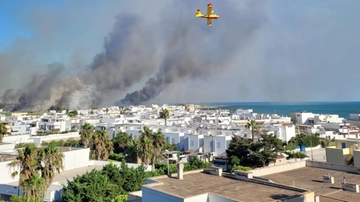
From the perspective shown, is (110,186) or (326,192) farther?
(110,186)

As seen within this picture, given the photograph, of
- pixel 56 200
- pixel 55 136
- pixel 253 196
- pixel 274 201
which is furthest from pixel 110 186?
pixel 55 136

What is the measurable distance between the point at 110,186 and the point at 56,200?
13.8 feet

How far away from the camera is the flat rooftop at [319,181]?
45.6 ft

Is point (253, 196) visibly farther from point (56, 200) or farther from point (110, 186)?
point (56, 200)

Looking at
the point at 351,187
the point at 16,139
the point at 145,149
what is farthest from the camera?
the point at 16,139

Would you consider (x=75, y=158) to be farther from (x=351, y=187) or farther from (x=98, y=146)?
(x=351, y=187)

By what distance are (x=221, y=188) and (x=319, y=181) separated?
232 inches

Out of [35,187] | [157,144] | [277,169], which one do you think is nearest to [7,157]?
[35,187]

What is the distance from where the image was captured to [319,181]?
17.2 m

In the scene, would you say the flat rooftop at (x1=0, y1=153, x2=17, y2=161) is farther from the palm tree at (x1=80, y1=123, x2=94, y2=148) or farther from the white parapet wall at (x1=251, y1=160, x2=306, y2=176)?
the white parapet wall at (x1=251, y1=160, x2=306, y2=176)

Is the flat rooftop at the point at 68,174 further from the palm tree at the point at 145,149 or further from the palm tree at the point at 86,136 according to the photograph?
the palm tree at the point at 86,136

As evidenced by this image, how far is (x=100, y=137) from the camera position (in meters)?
37.9

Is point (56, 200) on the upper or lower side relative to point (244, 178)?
lower

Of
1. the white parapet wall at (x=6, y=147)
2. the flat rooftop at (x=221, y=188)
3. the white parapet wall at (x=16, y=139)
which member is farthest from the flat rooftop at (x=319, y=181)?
the white parapet wall at (x=16, y=139)
